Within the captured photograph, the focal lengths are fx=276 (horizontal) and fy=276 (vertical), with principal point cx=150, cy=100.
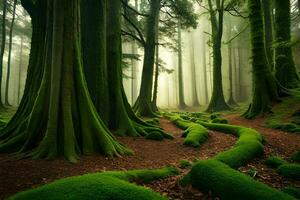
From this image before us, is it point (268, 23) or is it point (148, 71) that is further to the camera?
point (268, 23)

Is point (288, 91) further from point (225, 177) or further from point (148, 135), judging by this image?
point (225, 177)

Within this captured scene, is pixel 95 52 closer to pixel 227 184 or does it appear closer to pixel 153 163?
pixel 153 163

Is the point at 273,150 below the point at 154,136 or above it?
below

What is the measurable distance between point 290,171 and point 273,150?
2.35m

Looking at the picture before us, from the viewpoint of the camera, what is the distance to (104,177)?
13.2ft

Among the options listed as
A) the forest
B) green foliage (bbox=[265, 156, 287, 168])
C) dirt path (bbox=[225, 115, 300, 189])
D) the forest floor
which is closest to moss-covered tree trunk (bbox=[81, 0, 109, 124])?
the forest

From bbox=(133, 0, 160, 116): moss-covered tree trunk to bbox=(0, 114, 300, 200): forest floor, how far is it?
20.9ft

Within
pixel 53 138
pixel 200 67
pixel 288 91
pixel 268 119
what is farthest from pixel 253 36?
pixel 200 67

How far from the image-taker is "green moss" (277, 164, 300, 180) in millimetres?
5199

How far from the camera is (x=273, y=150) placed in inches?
299

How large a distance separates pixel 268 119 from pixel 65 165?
917 centimetres

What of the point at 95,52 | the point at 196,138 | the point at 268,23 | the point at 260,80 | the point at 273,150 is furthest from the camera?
the point at 268,23

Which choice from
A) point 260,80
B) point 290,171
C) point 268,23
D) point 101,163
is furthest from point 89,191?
point 268,23

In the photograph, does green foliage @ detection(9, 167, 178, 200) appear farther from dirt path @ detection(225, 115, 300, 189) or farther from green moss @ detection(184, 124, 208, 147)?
green moss @ detection(184, 124, 208, 147)
